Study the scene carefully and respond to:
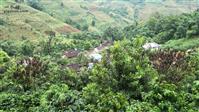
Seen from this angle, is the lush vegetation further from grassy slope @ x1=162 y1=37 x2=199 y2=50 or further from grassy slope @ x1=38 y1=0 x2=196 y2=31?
grassy slope @ x1=38 y1=0 x2=196 y2=31

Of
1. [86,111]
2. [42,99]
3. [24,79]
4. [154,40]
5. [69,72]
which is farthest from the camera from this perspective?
[154,40]

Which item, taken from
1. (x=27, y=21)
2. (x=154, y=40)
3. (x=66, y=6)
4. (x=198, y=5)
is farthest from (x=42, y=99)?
(x=198, y=5)

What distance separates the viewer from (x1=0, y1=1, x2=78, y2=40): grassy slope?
89.1 m

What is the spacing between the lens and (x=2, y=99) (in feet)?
89.0

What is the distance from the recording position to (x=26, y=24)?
317 feet

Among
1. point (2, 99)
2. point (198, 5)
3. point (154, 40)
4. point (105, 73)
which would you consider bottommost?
point (198, 5)

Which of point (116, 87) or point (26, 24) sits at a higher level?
point (116, 87)

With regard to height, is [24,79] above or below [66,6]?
above

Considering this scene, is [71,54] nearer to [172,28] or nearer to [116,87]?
[172,28]

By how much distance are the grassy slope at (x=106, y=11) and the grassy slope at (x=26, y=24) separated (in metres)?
17.8

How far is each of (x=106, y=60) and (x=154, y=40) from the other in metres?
43.2

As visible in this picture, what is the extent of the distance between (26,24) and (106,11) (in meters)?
83.9

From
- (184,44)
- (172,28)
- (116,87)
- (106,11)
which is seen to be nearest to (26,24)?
(172,28)

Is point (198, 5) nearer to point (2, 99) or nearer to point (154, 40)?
point (154, 40)
